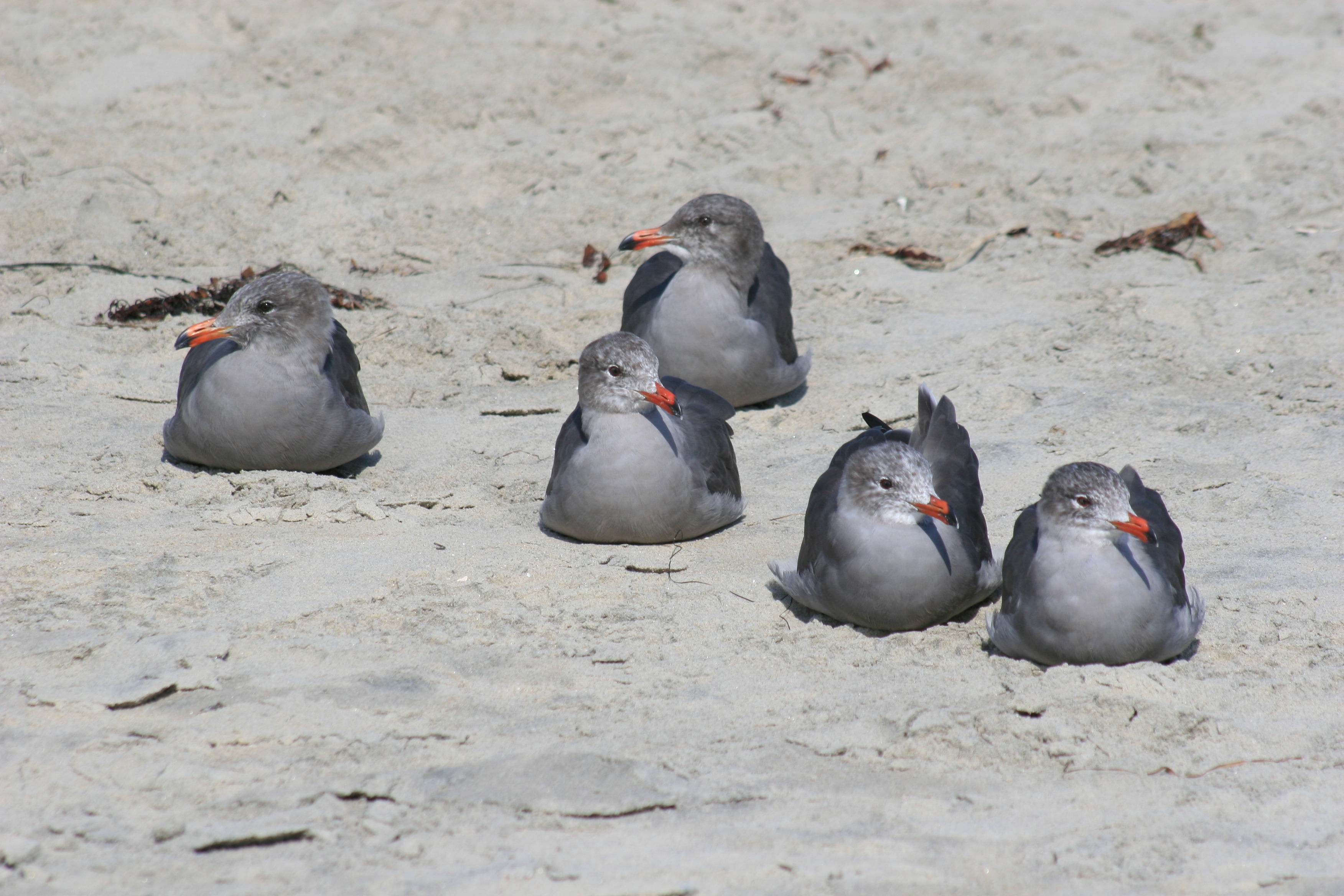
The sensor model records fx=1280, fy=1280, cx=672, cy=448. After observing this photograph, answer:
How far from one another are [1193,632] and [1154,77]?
23.0 feet

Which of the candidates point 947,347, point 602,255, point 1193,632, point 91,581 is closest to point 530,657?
point 91,581

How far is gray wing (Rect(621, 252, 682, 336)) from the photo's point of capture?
7211 mm

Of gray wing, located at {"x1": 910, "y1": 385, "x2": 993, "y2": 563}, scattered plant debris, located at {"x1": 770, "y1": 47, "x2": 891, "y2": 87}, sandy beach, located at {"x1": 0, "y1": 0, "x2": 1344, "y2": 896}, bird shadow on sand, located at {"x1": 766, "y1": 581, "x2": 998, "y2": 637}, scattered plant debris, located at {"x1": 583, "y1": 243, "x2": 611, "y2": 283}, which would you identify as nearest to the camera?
sandy beach, located at {"x1": 0, "y1": 0, "x2": 1344, "y2": 896}

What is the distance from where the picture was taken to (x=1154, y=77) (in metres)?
9.93

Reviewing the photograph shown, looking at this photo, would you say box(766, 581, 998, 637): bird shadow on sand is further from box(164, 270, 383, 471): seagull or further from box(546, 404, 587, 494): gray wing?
box(164, 270, 383, 471): seagull

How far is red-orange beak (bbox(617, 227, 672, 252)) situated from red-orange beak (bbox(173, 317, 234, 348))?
2.21 metres

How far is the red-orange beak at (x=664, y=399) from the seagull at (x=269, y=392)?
150 centimetres

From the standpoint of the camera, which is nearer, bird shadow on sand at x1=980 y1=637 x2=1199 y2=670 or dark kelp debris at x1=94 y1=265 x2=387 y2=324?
bird shadow on sand at x1=980 y1=637 x2=1199 y2=670

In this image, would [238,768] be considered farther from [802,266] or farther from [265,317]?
[802,266]

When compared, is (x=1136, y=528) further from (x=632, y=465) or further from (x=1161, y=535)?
(x=632, y=465)

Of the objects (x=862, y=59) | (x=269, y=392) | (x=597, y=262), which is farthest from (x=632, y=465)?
(x=862, y=59)

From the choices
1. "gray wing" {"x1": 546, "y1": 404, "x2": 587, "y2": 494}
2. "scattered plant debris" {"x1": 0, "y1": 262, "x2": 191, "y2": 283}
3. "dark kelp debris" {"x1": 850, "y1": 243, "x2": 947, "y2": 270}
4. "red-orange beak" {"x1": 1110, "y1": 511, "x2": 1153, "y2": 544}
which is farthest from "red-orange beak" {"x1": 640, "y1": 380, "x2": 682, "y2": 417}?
"scattered plant debris" {"x1": 0, "y1": 262, "x2": 191, "y2": 283}

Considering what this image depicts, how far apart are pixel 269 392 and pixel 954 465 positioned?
305 cm

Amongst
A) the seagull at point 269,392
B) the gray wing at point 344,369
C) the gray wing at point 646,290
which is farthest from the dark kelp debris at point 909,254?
the seagull at point 269,392
